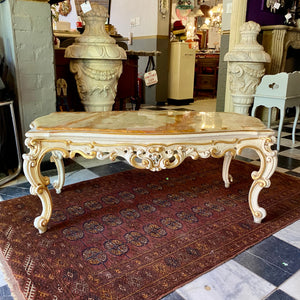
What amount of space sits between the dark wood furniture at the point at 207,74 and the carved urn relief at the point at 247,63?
13.4ft

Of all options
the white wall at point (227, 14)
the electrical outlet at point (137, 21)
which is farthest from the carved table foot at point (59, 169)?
the electrical outlet at point (137, 21)

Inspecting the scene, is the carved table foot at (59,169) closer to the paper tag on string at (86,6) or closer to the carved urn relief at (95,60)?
the carved urn relief at (95,60)

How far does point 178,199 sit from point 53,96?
3.98 ft

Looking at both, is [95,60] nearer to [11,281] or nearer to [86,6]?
[86,6]

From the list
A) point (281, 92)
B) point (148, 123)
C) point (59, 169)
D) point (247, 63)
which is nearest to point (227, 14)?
point (247, 63)

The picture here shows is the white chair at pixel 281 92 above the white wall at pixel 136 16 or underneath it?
underneath

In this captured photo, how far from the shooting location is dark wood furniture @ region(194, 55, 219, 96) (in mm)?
7512

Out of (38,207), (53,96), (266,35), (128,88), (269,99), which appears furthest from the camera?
(266,35)

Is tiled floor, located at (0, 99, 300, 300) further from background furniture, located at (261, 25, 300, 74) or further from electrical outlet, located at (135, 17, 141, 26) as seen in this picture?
electrical outlet, located at (135, 17, 141, 26)

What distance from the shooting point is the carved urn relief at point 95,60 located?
259 cm

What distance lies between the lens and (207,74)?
7562 mm

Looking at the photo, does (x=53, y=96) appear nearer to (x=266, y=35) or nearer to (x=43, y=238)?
(x=43, y=238)

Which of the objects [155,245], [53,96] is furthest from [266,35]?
[155,245]

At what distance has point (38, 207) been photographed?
5.77 ft
